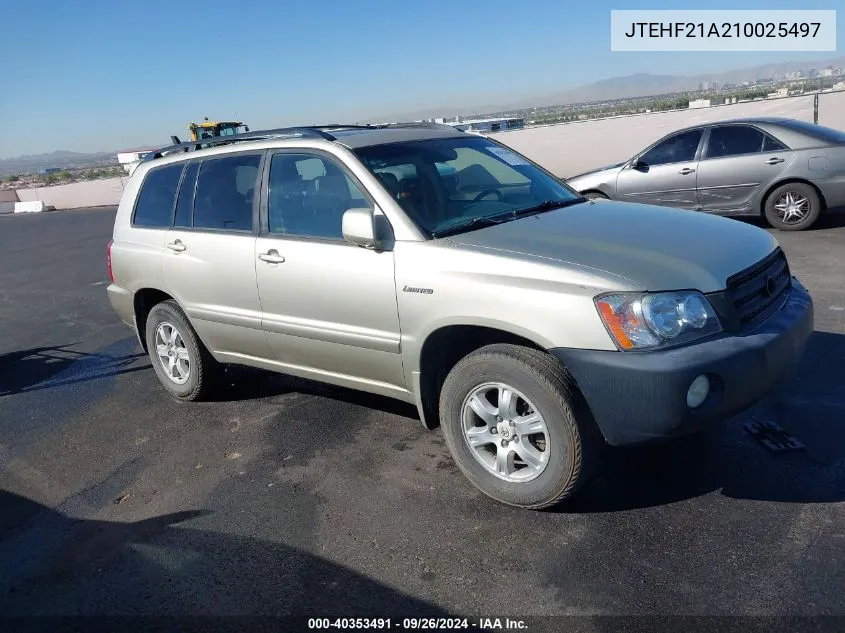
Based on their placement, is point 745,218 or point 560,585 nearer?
point 560,585

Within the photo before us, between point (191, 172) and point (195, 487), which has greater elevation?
point (191, 172)

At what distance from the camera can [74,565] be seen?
3.38m

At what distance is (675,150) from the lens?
9758mm

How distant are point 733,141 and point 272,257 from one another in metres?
7.25

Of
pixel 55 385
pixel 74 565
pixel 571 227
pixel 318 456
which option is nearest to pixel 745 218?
pixel 571 227

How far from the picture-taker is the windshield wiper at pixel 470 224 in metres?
3.75

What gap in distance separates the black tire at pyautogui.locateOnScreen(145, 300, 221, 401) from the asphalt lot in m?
0.14

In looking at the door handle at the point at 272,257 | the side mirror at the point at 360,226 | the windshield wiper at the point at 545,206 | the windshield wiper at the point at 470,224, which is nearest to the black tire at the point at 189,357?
the door handle at the point at 272,257

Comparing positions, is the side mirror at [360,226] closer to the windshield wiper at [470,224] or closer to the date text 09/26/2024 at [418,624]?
the windshield wiper at [470,224]

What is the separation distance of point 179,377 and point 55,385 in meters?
1.48

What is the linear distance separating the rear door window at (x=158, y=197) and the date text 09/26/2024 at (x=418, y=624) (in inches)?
132

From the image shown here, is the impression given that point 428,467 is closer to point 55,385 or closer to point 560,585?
point 560,585

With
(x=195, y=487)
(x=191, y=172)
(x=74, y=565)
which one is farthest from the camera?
(x=191, y=172)

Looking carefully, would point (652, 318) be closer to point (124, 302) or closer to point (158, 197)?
point (158, 197)
